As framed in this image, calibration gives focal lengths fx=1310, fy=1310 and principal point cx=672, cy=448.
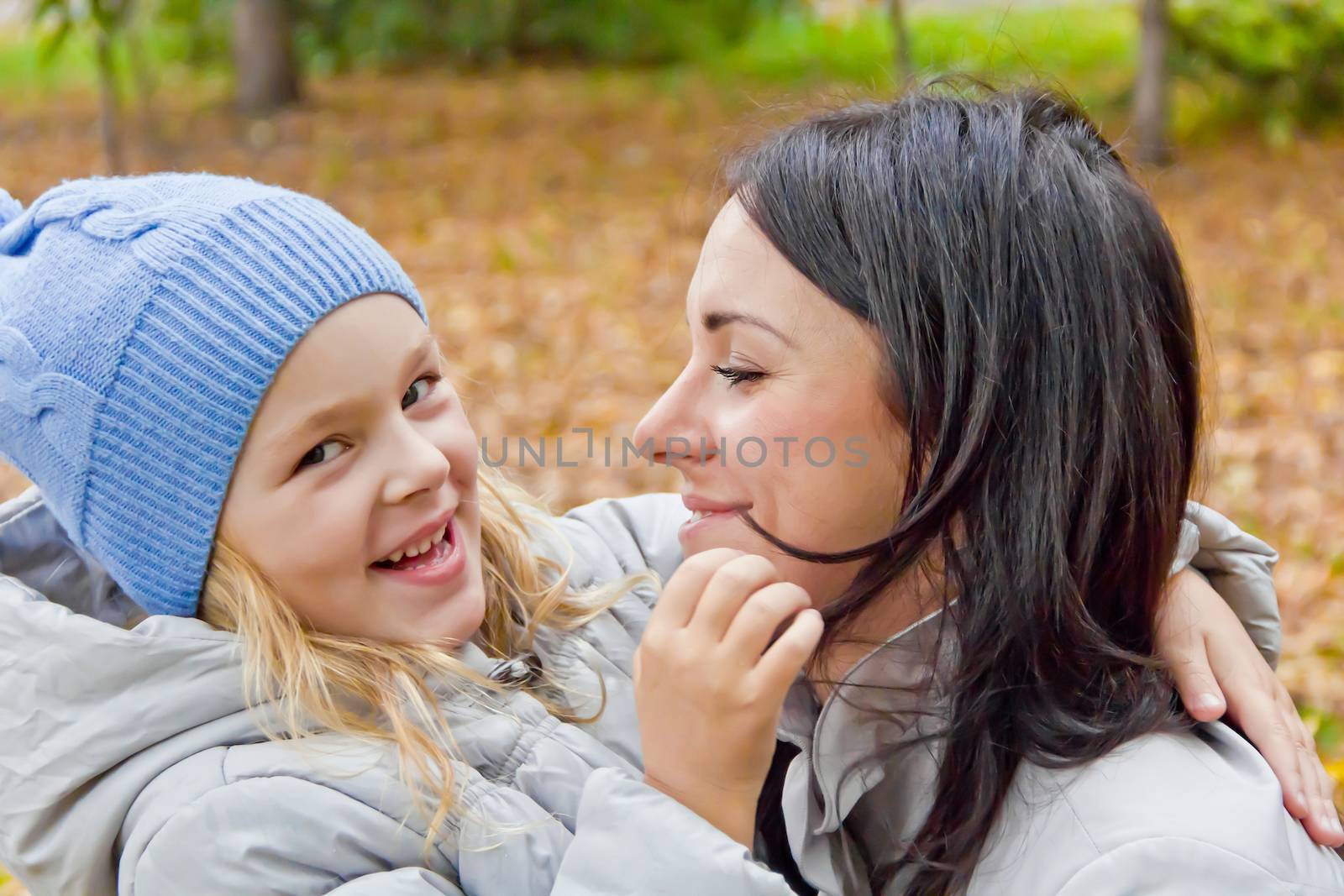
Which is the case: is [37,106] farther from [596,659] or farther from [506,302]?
[596,659]

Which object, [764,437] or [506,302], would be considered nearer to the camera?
[764,437]

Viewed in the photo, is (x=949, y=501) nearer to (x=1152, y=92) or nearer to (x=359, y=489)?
(x=359, y=489)

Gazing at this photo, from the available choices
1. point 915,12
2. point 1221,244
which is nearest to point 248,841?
point 1221,244

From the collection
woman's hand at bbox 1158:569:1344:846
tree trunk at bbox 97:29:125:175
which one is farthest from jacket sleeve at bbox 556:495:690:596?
tree trunk at bbox 97:29:125:175

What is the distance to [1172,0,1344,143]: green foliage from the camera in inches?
362

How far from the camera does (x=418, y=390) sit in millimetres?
2102

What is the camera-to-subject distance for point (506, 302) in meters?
7.04

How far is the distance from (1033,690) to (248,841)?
110 cm

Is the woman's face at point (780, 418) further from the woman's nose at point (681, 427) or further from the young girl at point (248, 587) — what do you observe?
the young girl at point (248, 587)

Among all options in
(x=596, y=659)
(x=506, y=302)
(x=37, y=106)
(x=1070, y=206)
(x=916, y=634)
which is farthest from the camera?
(x=37, y=106)

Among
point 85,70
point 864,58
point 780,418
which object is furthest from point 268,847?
point 85,70

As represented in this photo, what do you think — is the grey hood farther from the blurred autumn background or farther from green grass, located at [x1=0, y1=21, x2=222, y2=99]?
green grass, located at [x1=0, y1=21, x2=222, y2=99]

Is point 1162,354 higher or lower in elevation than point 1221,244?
higher

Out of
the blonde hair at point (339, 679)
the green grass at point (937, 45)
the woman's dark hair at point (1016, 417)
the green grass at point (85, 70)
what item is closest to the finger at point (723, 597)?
the woman's dark hair at point (1016, 417)
